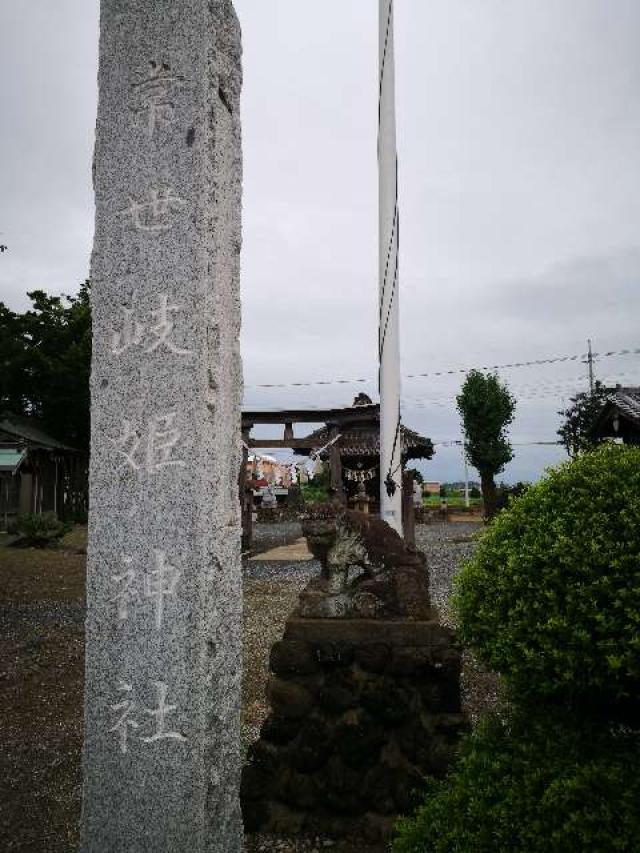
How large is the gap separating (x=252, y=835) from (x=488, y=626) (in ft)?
7.29

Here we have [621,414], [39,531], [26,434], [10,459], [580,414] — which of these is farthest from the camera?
[580,414]

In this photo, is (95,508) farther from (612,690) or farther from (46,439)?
(46,439)

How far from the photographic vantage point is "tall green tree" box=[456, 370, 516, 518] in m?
28.9

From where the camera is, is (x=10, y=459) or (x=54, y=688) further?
(x=10, y=459)

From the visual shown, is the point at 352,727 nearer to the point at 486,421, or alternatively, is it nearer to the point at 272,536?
the point at 272,536

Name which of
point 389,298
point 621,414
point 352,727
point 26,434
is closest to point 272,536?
point 26,434

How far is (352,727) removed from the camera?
3.51 meters

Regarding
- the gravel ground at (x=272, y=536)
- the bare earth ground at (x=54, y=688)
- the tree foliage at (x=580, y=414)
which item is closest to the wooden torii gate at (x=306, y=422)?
the gravel ground at (x=272, y=536)

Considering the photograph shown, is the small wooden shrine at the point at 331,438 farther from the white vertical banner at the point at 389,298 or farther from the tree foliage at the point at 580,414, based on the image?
the tree foliage at the point at 580,414

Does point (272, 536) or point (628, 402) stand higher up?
point (628, 402)

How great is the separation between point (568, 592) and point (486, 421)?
27975 mm

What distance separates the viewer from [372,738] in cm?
350

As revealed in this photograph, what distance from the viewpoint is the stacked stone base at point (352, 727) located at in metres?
3.46

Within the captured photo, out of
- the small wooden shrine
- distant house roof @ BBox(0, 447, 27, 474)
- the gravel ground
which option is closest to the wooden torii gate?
the small wooden shrine
